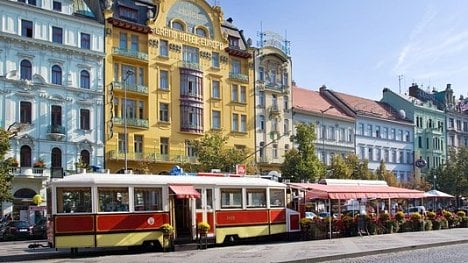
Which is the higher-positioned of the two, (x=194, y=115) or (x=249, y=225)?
(x=194, y=115)

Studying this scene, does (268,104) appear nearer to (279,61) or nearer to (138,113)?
(279,61)

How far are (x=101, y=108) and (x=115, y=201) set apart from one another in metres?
27.9

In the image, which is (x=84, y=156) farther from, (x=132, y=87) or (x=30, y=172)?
(x=132, y=87)

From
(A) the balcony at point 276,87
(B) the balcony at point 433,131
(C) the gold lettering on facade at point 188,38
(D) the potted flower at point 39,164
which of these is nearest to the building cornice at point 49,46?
(C) the gold lettering on facade at point 188,38

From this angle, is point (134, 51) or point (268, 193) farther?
point (134, 51)

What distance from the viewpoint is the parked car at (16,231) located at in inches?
1427

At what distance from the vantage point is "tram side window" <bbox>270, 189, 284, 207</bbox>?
93.5 ft

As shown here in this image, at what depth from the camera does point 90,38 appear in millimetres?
49844

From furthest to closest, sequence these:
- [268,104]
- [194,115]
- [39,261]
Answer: [268,104] < [194,115] < [39,261]

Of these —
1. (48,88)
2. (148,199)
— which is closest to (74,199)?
(148,199)

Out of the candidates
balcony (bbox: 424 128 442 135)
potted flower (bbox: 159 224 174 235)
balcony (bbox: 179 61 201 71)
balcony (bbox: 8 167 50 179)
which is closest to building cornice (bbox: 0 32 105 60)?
balcony (bbox: 179 61 201 71)

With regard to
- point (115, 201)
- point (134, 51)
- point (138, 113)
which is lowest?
point (115, 201)

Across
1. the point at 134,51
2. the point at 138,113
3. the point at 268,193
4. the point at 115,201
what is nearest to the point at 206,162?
the point at 138,113

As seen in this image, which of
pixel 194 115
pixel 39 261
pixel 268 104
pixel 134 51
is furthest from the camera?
pixel 268 104
